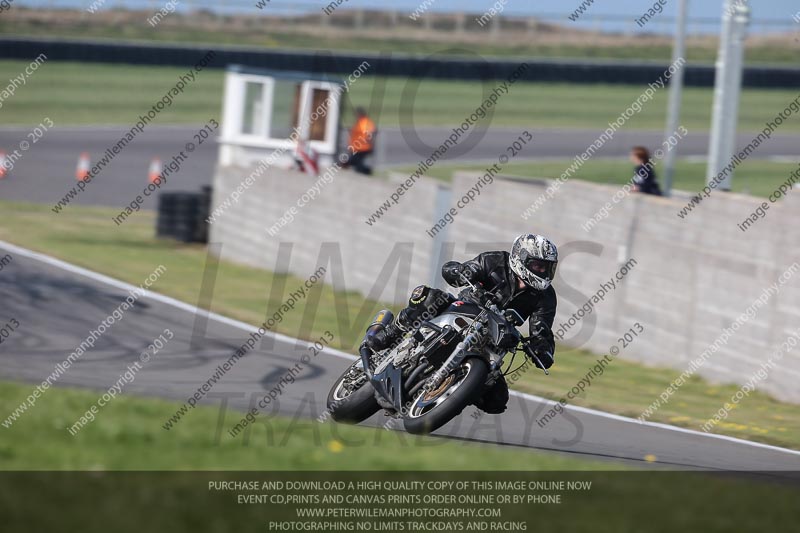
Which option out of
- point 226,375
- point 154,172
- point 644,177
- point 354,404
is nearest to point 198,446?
point 354,404

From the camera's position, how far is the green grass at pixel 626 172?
3136 cm

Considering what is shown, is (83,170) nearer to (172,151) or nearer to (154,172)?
(154,172)

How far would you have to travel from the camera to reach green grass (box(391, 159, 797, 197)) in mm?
31359

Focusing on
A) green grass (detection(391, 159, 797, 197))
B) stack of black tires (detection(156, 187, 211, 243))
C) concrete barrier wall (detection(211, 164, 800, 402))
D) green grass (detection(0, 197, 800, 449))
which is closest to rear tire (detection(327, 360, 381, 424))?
green grass (detection(0, 197, 800, 449))

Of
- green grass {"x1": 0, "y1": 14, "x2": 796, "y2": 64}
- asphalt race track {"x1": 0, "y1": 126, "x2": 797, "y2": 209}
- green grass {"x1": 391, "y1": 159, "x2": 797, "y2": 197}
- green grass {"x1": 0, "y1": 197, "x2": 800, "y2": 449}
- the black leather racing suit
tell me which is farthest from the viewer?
green grass {"x1": 0, "y1": 14, "x2": 796, "y2": 64}

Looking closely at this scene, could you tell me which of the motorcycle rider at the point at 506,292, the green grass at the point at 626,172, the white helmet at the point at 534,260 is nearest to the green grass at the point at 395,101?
the green grass at the point at 626,172

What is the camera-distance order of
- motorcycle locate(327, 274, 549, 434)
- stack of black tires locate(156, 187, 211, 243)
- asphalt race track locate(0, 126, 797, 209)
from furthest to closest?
1. asphalt race track locate(0, 126, 797, 209)
2. stack of black tires locate(156, 187, 211, 243)
3. motorcycle locate(327, 274, 549, 434)

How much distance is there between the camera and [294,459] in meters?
7.22

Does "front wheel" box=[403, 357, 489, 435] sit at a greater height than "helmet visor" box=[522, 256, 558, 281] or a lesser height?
lesser

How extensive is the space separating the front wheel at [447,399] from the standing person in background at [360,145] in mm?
15119

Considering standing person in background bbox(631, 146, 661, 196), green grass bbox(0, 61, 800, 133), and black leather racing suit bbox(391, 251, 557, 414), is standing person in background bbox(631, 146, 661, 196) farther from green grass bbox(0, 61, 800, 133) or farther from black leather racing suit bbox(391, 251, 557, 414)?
green grass bbox(0, 61, 800, 133)

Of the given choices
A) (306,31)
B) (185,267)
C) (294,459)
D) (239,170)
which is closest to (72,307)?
(185,267)

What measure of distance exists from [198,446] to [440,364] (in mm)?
2495

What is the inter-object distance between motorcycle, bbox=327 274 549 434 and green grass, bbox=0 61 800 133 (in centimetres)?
3089
